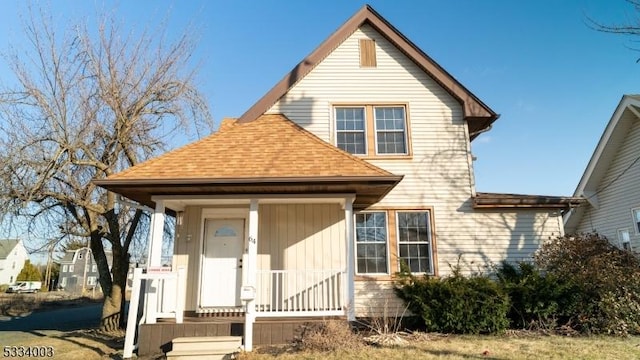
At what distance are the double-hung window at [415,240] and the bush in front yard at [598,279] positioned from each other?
8.69 feet

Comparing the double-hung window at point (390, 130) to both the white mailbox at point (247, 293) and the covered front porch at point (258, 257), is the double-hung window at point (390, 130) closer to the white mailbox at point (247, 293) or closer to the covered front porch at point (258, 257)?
the covered front porch at point (258, 257)

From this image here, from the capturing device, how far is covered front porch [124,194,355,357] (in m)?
7.89

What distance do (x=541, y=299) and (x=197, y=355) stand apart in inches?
273

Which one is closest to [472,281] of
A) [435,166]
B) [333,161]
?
[435,166]

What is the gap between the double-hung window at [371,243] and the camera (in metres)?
9.48

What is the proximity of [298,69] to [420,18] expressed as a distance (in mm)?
4965

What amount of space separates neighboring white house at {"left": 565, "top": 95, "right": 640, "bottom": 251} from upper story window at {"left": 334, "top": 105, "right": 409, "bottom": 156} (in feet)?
25.4

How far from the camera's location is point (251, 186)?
7.54 metres

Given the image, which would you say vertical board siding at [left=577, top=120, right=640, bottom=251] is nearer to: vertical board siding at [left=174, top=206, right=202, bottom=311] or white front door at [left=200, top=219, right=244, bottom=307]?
white front door at [left=200, top=219, right=244, bottom=307]

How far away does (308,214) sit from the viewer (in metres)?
9.38

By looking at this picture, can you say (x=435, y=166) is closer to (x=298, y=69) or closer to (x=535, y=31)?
(x=298, y=69)

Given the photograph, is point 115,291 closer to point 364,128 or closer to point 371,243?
point 371,243

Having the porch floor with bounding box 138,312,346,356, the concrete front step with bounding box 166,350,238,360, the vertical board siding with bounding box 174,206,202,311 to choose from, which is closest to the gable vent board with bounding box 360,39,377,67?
the vertical board siding with bounding box 174,206,202,311

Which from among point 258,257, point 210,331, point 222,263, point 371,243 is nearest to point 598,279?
point 371,243
